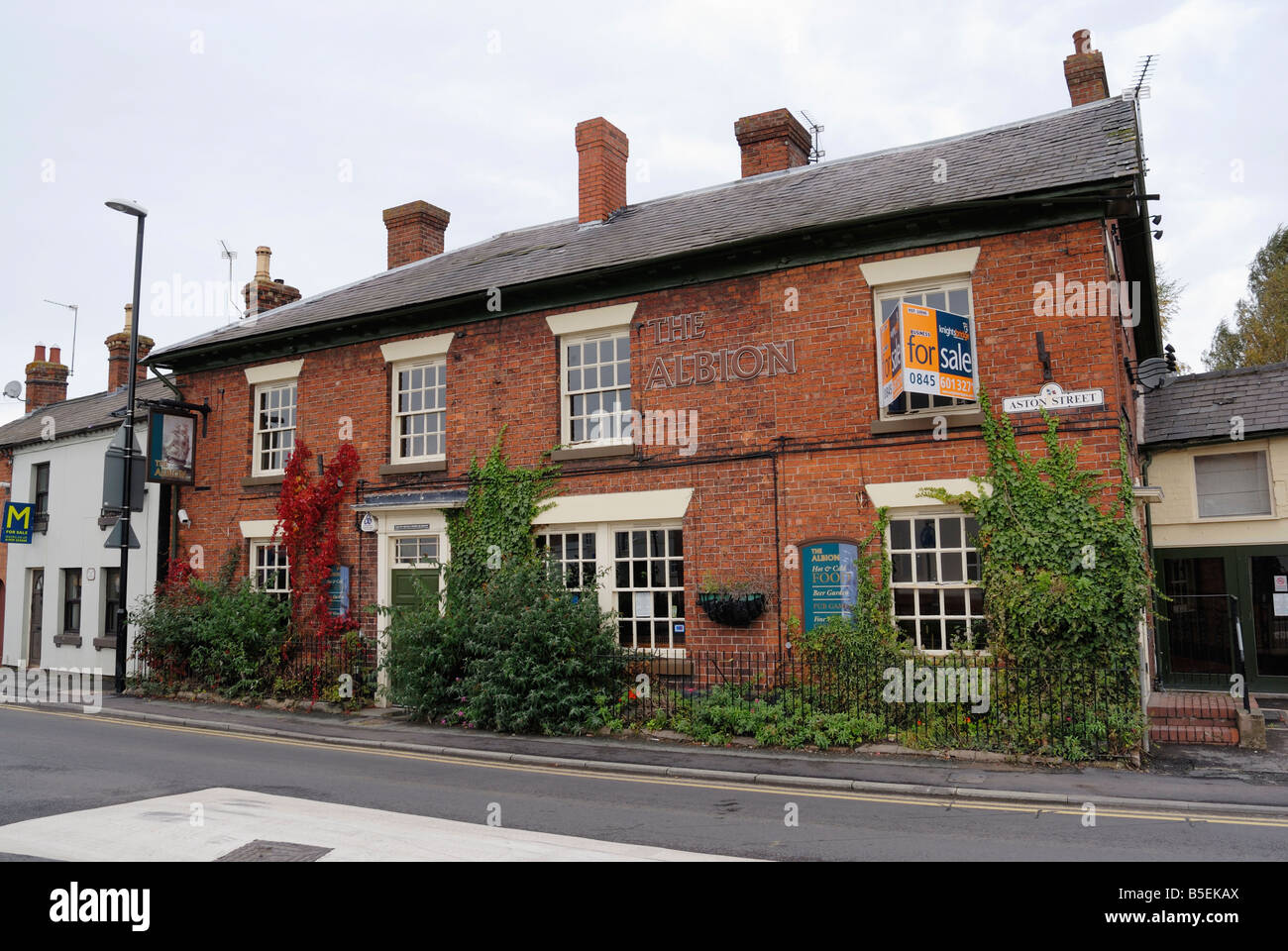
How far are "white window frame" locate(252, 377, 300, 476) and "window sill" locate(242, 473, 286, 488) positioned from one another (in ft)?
0.47

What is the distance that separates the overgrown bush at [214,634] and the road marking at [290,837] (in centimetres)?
795

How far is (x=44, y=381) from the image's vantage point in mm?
28750

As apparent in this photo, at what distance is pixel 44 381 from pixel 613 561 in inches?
947

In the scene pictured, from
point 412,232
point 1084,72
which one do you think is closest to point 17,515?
point 412,232

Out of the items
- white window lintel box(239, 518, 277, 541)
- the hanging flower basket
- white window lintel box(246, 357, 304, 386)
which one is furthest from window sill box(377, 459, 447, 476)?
the hanging flower basket

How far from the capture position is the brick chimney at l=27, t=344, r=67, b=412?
28656mm

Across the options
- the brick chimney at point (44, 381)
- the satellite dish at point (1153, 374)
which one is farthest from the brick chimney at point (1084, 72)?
the brick chimney at point (44, 381)

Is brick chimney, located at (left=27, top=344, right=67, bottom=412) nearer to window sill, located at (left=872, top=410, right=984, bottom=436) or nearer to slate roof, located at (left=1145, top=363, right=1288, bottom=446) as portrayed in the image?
window sill, located at (left=872, top=410, right=984, bottom=436)

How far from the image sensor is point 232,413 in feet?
59.6

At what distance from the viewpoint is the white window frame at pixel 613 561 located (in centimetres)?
1310

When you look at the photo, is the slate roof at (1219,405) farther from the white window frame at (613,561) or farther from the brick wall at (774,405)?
the white window frame at (613,561)

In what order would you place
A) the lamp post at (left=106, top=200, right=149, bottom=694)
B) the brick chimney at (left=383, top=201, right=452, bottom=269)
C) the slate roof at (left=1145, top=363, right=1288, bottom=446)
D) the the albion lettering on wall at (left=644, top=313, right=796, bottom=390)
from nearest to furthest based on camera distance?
the the albion lettering on wall at (left=644, top=313, right=796, bottom=390) < the slate roof at (left=1145, top=363, right=1288, bottom=446) < the lamp post at (left=106, top=200, right=149, bottom=694) < the brick chimney at (left=383, top=201, right=452, bottom=269)
